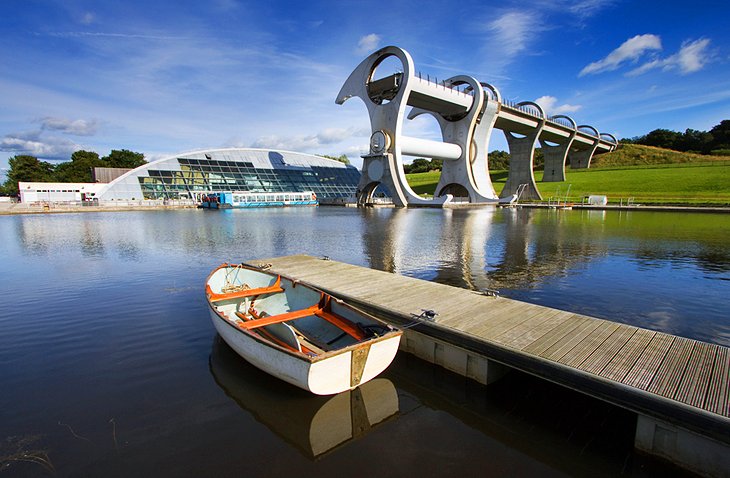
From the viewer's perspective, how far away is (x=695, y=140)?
108250 millimetres

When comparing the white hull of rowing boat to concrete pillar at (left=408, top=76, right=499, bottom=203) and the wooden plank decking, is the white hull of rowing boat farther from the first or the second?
concrete pillar at (left=408, top=76, right=499, bottom=203)

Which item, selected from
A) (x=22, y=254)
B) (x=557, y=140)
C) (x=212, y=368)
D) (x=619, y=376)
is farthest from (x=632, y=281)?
(x=557, y=140)

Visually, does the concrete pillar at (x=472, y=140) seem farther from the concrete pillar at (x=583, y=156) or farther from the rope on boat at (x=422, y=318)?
the rope on boat at (x=422, y=318)

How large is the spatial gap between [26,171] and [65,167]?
922 centimetres

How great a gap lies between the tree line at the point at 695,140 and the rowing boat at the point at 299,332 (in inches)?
4991

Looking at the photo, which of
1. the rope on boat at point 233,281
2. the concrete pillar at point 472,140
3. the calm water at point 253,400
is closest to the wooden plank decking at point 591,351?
the calm water at point 253,400

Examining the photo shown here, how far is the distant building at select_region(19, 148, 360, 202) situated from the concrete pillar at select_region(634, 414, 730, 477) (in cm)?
8525

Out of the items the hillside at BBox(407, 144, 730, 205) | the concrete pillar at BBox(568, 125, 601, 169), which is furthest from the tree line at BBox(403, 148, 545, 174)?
the hillside at BBox(407, 144, 730, 205)

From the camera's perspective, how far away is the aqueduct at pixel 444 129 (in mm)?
60969

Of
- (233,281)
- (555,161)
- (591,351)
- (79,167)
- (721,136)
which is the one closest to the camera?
(591,351)

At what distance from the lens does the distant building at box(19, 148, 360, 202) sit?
7625 cm

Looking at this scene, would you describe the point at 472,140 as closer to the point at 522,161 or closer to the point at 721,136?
the point at 522,161

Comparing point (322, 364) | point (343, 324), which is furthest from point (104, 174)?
point (322, 364)

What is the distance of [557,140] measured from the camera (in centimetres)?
9088
